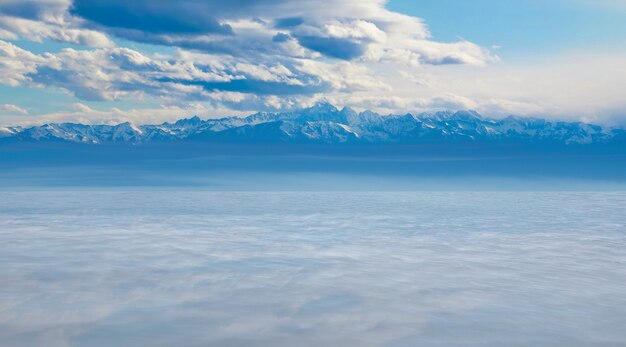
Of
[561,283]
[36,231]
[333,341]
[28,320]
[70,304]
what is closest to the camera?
[333,341]

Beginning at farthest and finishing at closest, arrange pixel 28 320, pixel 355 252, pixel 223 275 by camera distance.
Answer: pixel 355 252 → pixel 223 275 → pixel 28 320

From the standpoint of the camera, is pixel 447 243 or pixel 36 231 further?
pixel 36 231

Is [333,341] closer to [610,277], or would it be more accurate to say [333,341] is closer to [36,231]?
[610,277]

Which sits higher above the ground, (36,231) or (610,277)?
(610,277)

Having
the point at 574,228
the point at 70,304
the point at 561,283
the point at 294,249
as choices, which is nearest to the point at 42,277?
the point at 70,304

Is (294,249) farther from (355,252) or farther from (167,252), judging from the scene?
(167,252)

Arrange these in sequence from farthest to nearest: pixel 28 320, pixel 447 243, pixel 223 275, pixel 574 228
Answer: pixel 574 228
pixel 447 243
pixel 223 275
pixel 28 320

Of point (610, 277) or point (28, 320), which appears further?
point (610, 277)

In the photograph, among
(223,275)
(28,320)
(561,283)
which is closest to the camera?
(28,320)

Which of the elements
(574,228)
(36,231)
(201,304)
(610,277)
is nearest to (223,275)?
(201,304)

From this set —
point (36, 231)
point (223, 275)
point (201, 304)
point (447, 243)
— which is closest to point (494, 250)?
point (447, 243)
